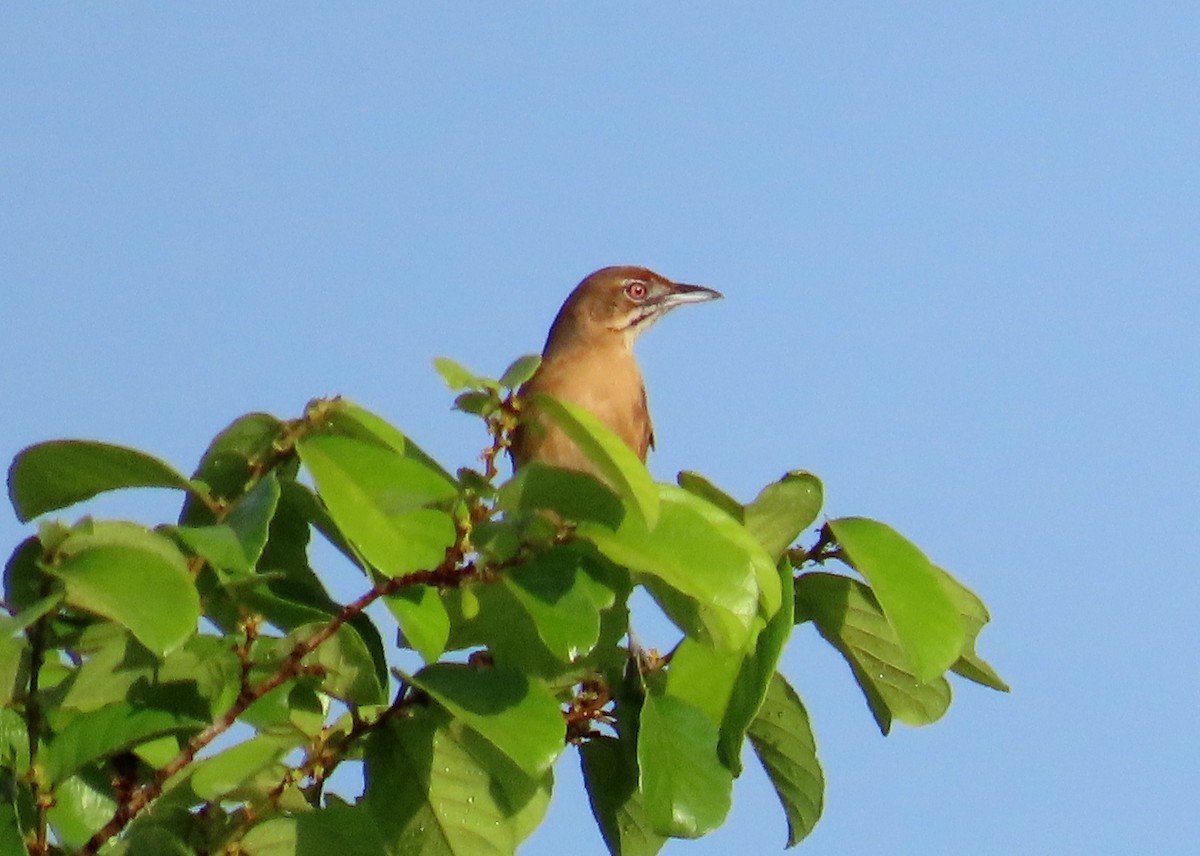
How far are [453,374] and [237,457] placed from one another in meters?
0.38

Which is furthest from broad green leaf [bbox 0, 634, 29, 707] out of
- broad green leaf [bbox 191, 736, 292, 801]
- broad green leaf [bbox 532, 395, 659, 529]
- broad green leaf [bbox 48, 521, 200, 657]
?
broad green leaf [bbox 532, 395, 659, 529]

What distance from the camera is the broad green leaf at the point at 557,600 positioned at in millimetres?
2312

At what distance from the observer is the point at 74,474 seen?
7.68ft

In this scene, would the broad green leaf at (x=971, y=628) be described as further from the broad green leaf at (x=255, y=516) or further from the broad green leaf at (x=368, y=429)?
the broad green leaf at (x=255, y=516)

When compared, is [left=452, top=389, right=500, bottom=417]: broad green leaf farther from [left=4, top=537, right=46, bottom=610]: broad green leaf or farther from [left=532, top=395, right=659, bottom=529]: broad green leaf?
[left=4, top=537, right=46, bottom=610]: broad green leaf

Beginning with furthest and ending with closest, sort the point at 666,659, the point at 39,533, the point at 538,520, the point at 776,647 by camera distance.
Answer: the point at 666,659
the point at 776,647
the point at 538,520
the point at 39,533

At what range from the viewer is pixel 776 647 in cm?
253

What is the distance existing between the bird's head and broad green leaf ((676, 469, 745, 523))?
5.47 m

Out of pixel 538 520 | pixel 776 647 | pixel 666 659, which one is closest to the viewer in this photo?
pixel 538 520

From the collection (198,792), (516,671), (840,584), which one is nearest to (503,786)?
(516,671)

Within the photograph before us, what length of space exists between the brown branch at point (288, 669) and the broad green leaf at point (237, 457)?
0.28m

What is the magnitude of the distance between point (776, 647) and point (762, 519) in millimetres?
200

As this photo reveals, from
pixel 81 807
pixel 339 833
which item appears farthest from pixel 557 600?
pixel 81 807

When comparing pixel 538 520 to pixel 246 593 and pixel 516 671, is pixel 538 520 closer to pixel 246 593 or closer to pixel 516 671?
pixel 516 671
